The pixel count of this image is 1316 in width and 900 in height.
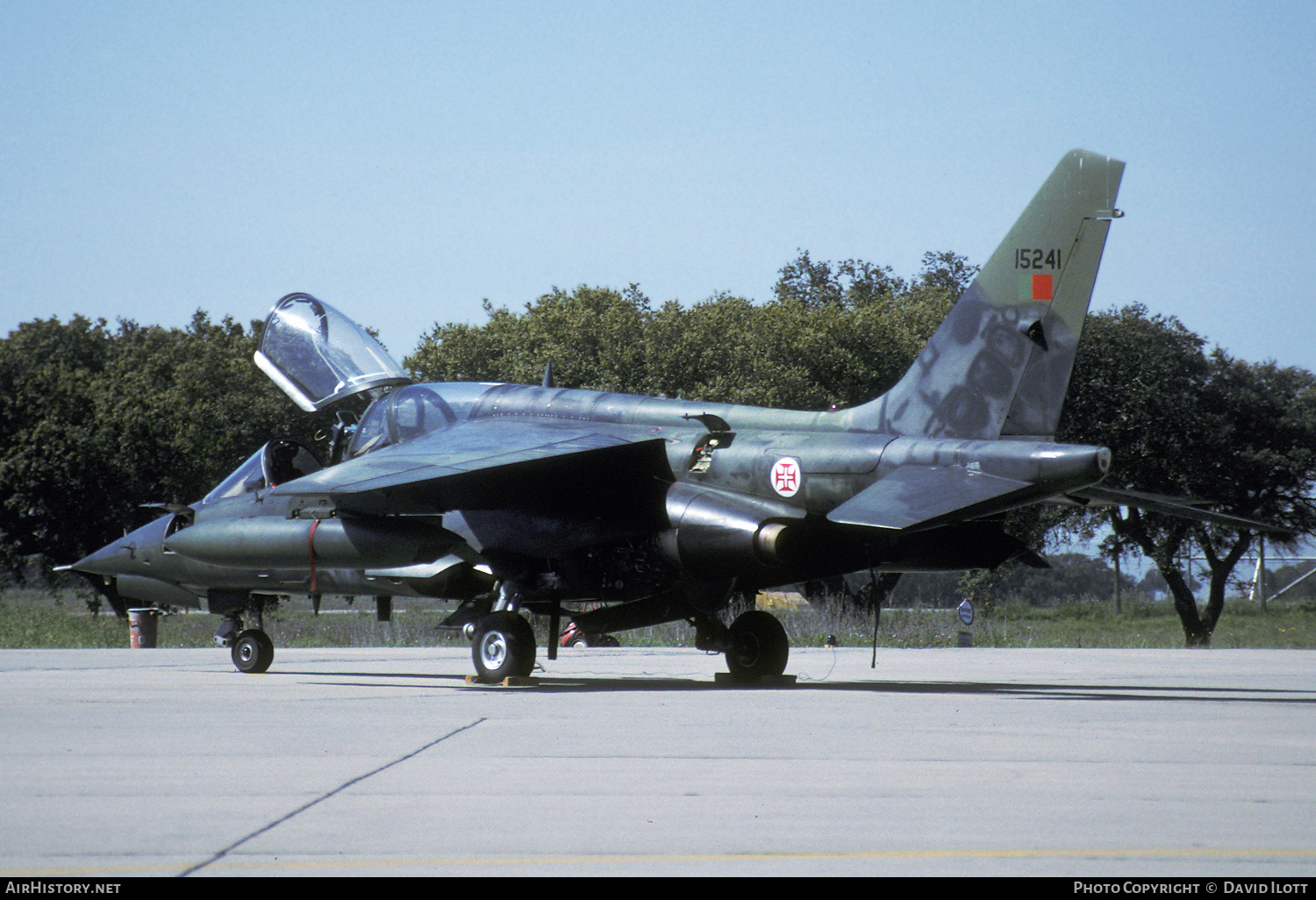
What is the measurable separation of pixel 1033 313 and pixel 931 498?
2167mm

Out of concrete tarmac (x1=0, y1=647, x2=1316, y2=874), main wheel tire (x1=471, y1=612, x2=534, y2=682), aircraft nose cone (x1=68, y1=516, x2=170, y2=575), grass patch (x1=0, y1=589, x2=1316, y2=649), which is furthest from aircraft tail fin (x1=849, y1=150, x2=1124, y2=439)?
grass patch (x1=0, y1=589, x2=1316, y2=649)

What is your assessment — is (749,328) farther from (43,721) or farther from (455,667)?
(43,721)

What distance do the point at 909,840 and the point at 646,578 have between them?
905cm

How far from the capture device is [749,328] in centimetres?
4647

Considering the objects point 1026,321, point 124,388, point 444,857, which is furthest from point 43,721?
point 124,388

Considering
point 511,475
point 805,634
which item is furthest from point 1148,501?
point 805,634

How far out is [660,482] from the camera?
14.0m

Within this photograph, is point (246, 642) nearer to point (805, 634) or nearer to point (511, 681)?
point (511, 681)

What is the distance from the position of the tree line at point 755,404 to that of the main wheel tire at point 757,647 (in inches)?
933

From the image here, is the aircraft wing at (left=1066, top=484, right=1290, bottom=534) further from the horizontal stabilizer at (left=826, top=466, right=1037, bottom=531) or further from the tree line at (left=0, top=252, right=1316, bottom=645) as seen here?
the tree line at (left=0, top=252, right=1316, bottom=645)

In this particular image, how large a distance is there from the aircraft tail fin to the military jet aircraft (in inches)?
0.7

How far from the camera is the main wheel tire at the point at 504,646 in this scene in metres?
14.1

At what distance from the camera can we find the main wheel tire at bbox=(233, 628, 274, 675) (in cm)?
1697

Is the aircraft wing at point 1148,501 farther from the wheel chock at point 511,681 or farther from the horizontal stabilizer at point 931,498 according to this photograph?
the wheel chock at point 511,681
